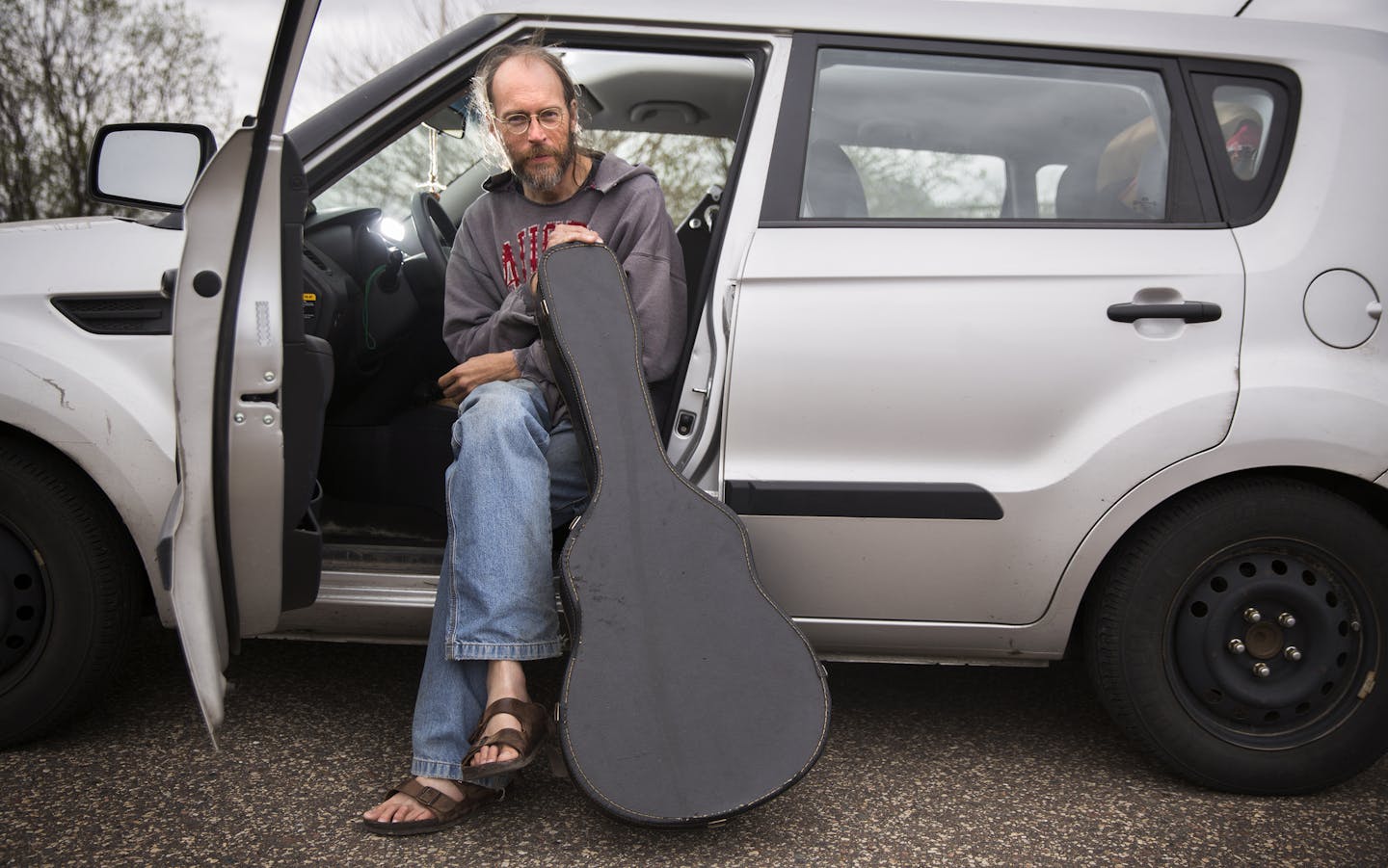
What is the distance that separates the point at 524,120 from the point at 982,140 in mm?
953

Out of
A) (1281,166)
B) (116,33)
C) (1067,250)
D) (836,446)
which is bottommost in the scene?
(836,446)

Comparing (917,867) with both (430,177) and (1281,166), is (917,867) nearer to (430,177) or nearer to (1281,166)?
(1281,166)

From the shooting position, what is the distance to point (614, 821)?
1979mm

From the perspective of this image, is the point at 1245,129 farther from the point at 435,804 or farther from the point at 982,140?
the point at 435,804

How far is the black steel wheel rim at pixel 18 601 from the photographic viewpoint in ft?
6.95

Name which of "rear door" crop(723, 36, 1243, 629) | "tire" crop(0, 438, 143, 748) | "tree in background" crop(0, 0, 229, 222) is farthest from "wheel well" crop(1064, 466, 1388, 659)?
"tree in background" crop(0, 0, 229, 222)

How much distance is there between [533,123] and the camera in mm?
2293

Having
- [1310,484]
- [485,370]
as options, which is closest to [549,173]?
[485,370]

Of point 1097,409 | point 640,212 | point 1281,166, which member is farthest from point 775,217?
point 1281,166

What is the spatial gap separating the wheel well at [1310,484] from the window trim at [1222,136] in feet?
1.63

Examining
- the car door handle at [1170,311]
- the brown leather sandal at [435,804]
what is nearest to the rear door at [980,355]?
the car door handle at [1170,311]

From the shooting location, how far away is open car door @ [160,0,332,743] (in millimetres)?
1773

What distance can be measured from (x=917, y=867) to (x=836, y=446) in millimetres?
773

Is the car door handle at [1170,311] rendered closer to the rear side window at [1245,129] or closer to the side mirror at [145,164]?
the rear side window at [1245,129]
